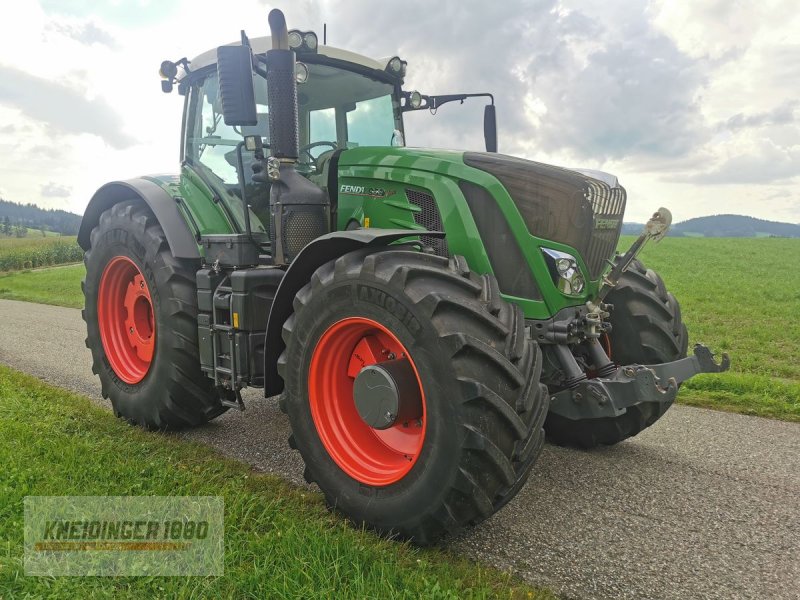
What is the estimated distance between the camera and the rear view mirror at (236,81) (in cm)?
353

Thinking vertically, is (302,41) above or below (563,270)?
above

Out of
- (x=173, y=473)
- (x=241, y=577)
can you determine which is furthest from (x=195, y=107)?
(x=241, y=577)

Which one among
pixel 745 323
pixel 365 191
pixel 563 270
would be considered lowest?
pixel 745 323

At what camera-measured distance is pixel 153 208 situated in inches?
182

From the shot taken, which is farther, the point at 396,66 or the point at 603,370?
the point at 396,66

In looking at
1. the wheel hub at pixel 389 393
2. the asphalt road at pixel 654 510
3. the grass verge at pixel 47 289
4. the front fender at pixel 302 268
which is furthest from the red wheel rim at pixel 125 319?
the grass verge at pixel 47 289

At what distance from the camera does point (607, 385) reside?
10.5 feet

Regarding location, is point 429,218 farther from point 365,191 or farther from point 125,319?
point 125,319

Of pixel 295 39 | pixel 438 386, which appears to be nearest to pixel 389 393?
pixel 438 386

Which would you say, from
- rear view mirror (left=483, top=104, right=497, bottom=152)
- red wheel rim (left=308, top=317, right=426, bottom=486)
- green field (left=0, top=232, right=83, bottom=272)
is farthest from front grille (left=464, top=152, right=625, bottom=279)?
green field (left=0, top=232, right=83, bottom=272)

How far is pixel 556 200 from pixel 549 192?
6 centimetres

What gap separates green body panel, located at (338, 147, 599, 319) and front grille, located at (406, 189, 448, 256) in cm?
3

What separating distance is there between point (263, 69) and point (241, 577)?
3158 millimetres

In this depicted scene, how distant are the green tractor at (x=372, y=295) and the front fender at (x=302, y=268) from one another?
1 cm
